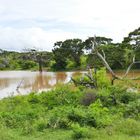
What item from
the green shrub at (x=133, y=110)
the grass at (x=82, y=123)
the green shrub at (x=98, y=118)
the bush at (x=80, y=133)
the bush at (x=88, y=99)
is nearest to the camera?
Answer: the bush at (x=80, y=133)

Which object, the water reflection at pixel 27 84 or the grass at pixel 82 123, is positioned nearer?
the grass at pixel 82 123

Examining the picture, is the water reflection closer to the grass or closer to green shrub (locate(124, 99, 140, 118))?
the grass

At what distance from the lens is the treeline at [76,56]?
143ft

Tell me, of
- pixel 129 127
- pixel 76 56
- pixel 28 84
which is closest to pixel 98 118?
pixel 129 127

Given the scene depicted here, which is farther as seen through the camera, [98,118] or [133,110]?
[133,110]

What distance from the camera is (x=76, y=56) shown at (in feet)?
208

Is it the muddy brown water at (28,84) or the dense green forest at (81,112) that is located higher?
the dense green forest at (81,112)

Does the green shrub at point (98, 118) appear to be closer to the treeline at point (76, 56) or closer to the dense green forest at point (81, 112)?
the dense green forest at point (81, 112)

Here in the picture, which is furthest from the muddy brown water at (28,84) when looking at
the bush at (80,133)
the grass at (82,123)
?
the bush at (80,133)

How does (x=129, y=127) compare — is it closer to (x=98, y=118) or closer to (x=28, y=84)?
(x=98, y=118)

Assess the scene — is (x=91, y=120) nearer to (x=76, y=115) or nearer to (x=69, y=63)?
(x=76, y=115)

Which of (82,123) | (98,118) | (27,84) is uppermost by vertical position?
(98,118)

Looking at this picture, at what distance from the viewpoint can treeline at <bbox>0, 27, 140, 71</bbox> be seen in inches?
1719

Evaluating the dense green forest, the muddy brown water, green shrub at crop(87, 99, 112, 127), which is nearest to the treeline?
the muddy brown water
